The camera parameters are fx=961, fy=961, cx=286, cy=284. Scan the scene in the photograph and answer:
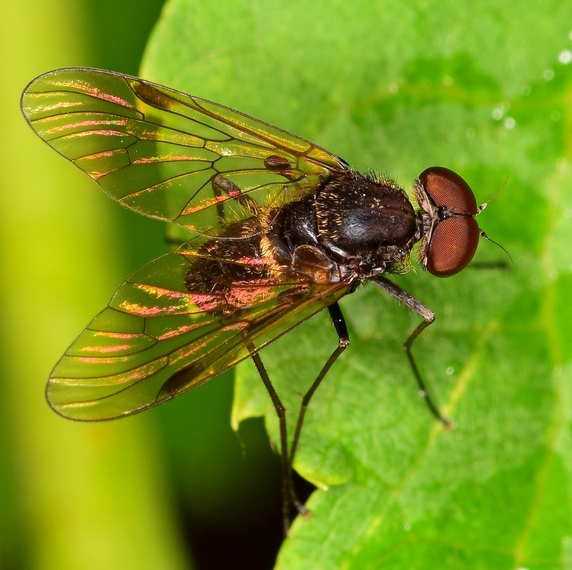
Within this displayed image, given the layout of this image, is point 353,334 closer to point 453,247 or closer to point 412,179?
point 453,247

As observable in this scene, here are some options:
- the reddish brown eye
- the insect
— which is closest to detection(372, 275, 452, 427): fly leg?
the insect

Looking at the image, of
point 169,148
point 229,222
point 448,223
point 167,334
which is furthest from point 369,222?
point 167,334

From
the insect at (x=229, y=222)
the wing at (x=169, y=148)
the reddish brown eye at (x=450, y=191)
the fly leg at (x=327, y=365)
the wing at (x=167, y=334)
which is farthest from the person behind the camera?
the reddish brown eye at (x=450, y=191)

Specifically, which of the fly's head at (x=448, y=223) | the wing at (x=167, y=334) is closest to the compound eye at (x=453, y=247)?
the fly's head at (x=448, y=223)

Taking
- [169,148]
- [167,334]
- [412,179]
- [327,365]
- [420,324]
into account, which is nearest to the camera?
[167,334]

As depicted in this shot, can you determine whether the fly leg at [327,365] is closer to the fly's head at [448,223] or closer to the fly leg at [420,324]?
the fly leg at [420,324]

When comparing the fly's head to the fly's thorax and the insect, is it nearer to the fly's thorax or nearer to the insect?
the insect

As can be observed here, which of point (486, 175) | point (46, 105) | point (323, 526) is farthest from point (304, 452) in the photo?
point (46, 105)
